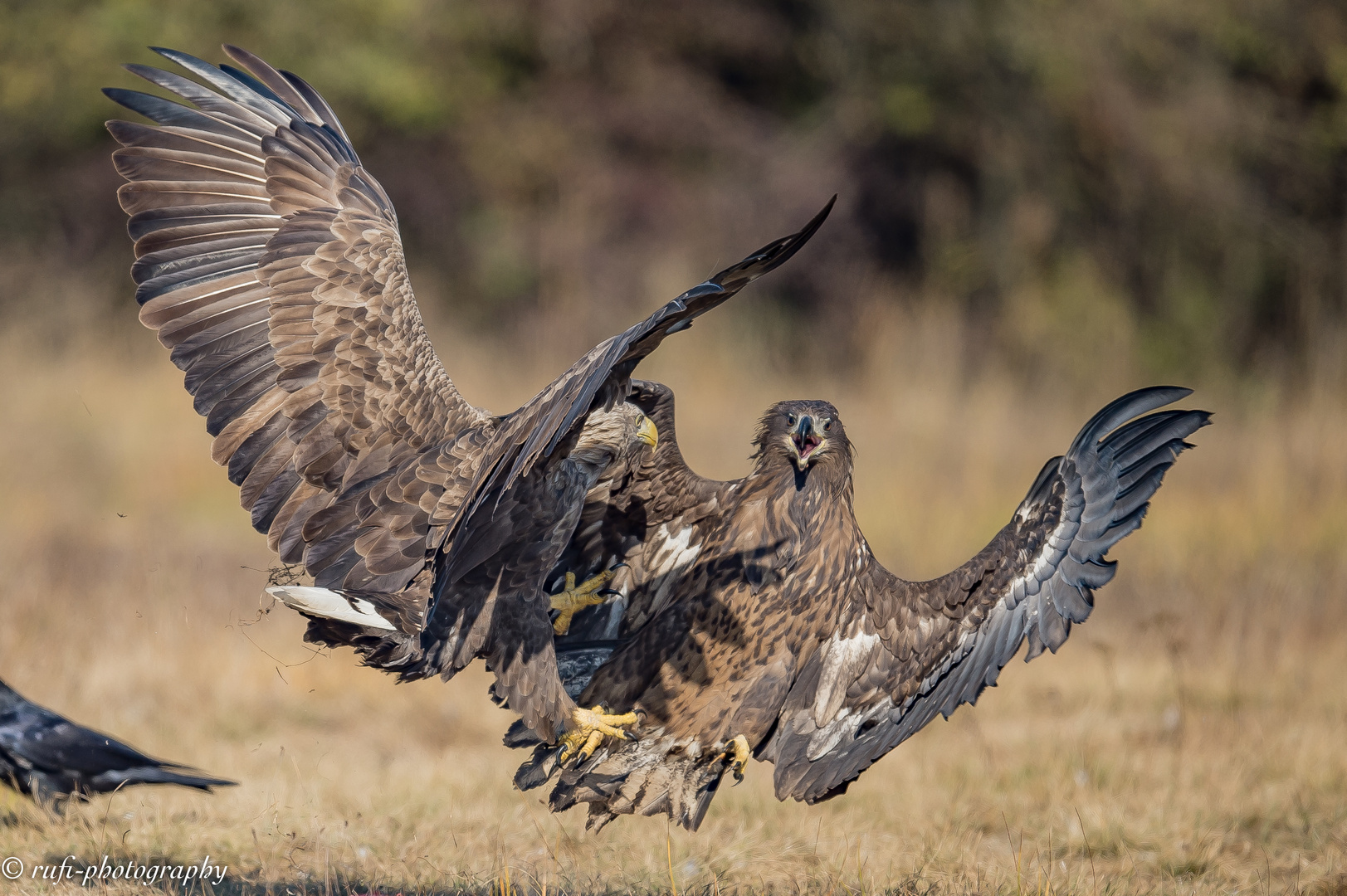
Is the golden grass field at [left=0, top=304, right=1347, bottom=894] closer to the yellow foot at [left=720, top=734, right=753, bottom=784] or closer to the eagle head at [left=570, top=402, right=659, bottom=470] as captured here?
the yellow foot at [left=720, top=734, right=753, bottom=784]

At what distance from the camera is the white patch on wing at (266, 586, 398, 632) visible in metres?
3.66

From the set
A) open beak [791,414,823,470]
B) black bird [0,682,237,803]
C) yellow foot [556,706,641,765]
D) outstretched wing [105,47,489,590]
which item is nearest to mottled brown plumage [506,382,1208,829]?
open beak [791,414,823,470]

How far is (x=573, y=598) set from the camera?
4.69 m

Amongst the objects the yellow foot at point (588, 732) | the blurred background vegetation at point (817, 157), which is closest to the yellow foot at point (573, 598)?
the yellow foot at point (588, 732)

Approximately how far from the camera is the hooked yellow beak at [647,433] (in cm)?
427

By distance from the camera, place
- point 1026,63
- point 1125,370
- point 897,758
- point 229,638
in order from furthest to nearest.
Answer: point 1026,63 → point 1125,370 → point 229,638 → point 897,758

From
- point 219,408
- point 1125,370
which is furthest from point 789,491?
point 1125,370

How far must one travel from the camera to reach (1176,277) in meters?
16.8

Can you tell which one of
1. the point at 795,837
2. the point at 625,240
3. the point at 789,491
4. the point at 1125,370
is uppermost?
the point at 625,240

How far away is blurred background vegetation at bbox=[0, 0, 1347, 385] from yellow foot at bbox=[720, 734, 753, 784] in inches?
409

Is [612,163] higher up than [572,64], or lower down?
lower down

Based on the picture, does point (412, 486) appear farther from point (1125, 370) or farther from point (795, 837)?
point (1125, 370)

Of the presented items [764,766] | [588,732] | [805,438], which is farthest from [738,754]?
[764,766]

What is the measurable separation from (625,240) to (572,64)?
2812mm
